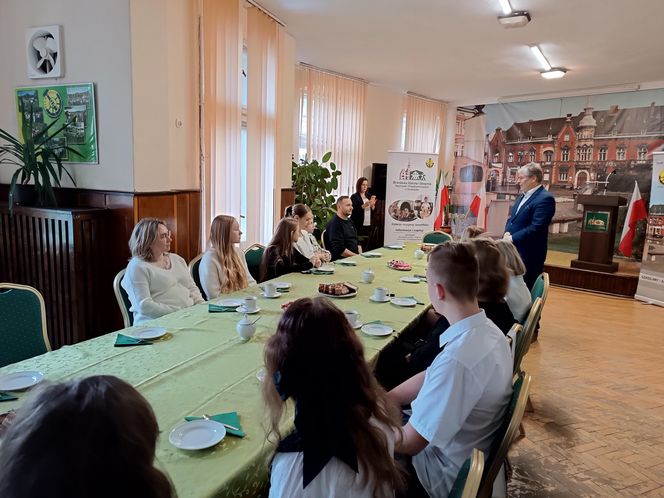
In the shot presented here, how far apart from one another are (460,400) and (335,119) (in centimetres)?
637

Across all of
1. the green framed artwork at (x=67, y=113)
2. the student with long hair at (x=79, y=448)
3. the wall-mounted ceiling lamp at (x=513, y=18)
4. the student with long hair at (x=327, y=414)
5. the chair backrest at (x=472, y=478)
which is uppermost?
the wall-mounted ceiling lamp at (x=513, y=18)

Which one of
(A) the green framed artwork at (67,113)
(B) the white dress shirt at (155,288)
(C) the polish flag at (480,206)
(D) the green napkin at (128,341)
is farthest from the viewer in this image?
(C) the polish flag at (480,206)

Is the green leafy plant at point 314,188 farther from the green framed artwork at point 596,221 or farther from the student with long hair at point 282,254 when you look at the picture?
the green framed artwork at point 596,221

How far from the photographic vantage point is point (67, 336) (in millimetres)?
3439

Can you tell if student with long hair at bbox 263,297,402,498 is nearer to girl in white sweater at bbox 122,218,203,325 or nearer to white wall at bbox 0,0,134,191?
girl in white sweater at bbox 122,218,203,325

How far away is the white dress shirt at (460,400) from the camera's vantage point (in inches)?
48.7

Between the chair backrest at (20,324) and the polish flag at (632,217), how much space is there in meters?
7.65

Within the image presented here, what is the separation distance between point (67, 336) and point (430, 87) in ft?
22.6

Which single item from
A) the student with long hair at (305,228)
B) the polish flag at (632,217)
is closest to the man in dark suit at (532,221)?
the student with long hair at (305,228)

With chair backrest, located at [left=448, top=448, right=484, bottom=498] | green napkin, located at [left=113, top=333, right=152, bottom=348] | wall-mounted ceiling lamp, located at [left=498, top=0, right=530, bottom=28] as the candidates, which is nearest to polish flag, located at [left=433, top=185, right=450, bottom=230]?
wall-mounted ceiling lamp, located at [left=498, top=0, right=530, bottom=28]

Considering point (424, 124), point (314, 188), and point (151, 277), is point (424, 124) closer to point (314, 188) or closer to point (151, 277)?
point (314, 188)

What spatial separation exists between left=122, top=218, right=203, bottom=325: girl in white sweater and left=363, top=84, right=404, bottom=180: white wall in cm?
574

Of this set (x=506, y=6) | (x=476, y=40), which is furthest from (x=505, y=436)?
(x=476, y=40)

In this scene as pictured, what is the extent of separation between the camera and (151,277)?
98.2 inches
